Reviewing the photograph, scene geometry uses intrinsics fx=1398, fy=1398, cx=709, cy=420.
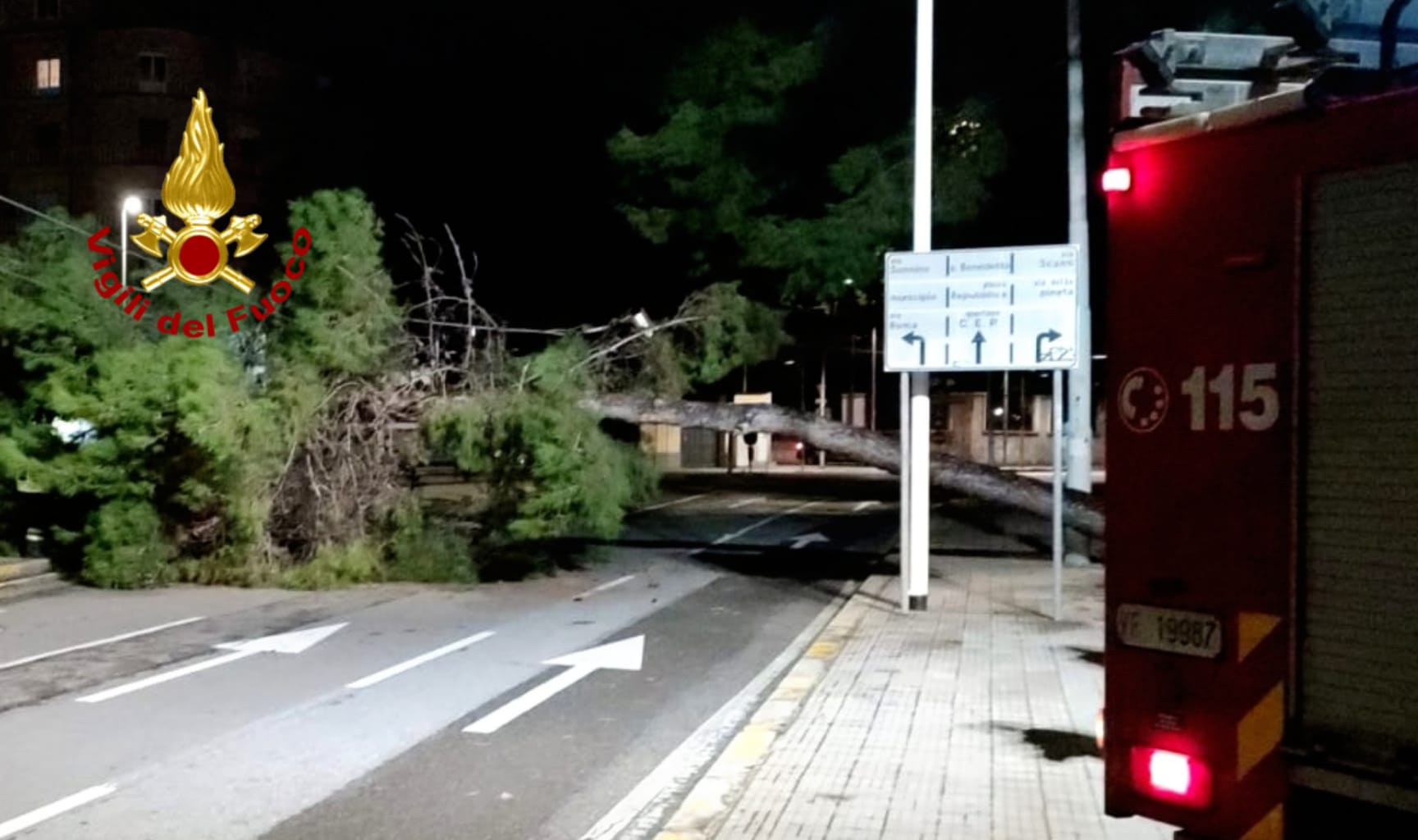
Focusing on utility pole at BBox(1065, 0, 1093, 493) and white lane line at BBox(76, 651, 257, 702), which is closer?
white lane line at BBox(76, 651, 257, 702)

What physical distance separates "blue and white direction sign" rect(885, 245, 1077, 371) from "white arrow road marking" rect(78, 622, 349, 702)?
597 cm

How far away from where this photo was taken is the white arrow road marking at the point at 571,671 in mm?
9367

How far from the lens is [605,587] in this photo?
55.0 ft

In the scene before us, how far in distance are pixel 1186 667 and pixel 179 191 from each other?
Result: 1862 centimetres

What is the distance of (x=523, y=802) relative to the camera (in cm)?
741

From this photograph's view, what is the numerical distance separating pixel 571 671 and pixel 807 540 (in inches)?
474

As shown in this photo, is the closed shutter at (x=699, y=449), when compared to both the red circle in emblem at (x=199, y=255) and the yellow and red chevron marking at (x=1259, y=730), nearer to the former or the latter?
the red circle in emblem at (x=199, y=255)

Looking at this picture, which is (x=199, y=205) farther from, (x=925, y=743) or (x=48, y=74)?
(x=48, y=74)

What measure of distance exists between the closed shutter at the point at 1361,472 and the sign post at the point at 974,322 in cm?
948

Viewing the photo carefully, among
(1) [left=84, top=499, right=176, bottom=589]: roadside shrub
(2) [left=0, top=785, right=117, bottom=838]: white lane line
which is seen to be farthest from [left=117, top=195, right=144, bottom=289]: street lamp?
(2) [left=0, top=785, right=117, bottom=838]: white lane line

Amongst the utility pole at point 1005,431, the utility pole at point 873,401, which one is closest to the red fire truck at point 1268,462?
the utility pole at point 873,401

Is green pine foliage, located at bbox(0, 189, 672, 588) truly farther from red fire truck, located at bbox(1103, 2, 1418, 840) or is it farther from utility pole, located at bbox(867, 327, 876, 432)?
utility pole, located at bbox(867, 327, 876, 432)

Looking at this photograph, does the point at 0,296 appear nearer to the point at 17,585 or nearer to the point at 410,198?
the point at 17,585

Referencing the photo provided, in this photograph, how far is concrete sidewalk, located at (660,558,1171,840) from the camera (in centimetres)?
667
